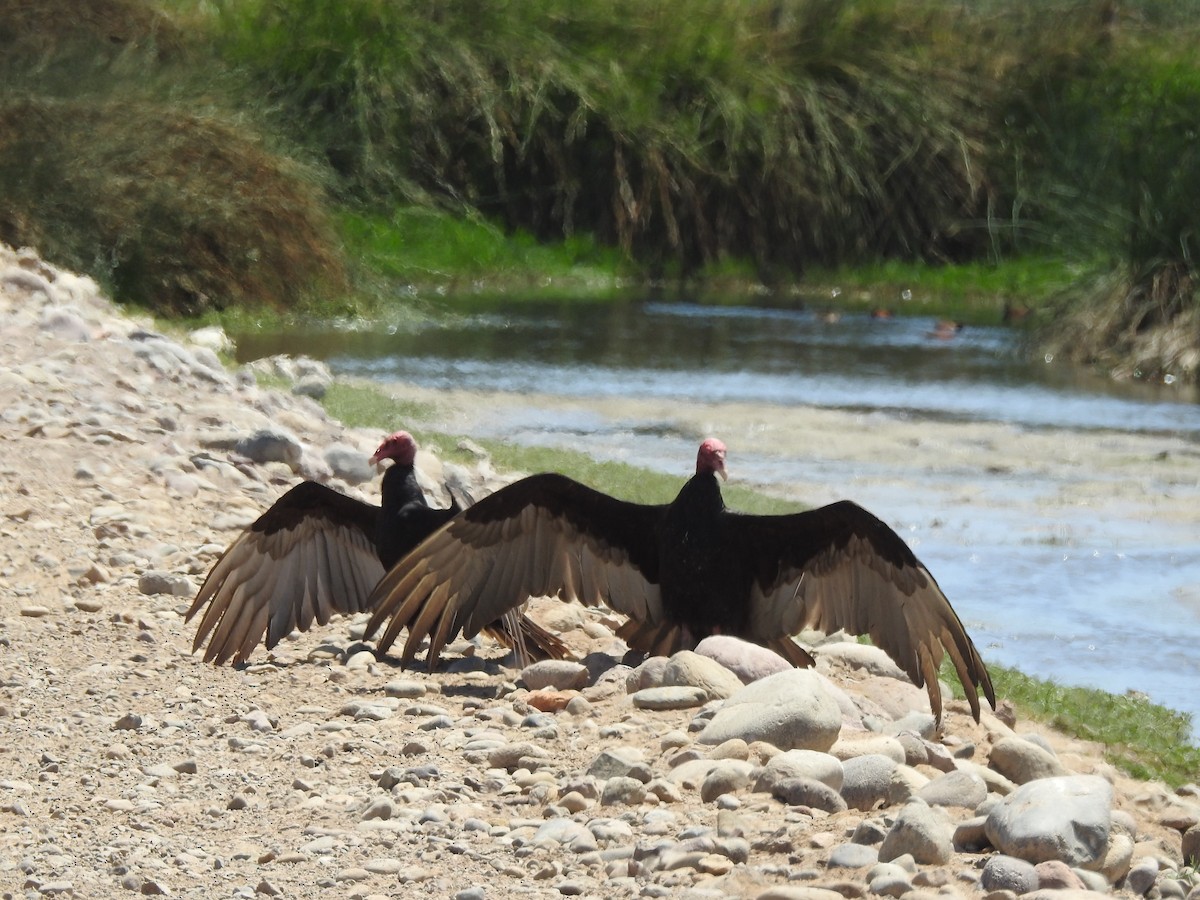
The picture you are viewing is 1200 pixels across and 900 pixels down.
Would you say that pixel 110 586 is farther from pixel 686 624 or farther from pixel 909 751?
pixel 909 751

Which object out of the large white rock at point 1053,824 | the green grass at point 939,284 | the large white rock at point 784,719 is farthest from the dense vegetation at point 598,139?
the large white rock at point 1053,824

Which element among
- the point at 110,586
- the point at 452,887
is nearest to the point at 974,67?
the point at 110,586

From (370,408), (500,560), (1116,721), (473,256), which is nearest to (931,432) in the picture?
(370,408)

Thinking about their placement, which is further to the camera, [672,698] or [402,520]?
[402,520]

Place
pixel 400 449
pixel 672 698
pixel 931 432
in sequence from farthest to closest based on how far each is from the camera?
pixel 931 432 → pixel 400 449 → pixel 672 698

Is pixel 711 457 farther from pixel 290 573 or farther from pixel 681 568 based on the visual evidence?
pixel 290 573

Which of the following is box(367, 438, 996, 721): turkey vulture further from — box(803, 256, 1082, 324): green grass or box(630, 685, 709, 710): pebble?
box(803, 256, 1082, 324): green grass

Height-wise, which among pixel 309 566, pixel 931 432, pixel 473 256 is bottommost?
pixel 931 432

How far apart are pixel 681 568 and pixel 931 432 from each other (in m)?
8.71

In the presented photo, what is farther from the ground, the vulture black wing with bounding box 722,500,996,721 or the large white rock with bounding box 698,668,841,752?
the vulture black wing with bounding box 722,500,996,721

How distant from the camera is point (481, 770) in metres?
5.07

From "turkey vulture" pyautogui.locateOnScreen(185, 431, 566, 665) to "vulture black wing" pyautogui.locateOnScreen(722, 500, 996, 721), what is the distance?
0.76 meters

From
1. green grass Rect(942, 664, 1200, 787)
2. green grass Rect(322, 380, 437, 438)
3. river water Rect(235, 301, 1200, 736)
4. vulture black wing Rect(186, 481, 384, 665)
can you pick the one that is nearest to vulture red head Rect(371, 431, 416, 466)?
vulture black wing Rect(186, 481, 384, 665)

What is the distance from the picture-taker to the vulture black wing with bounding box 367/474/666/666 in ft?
19.5
